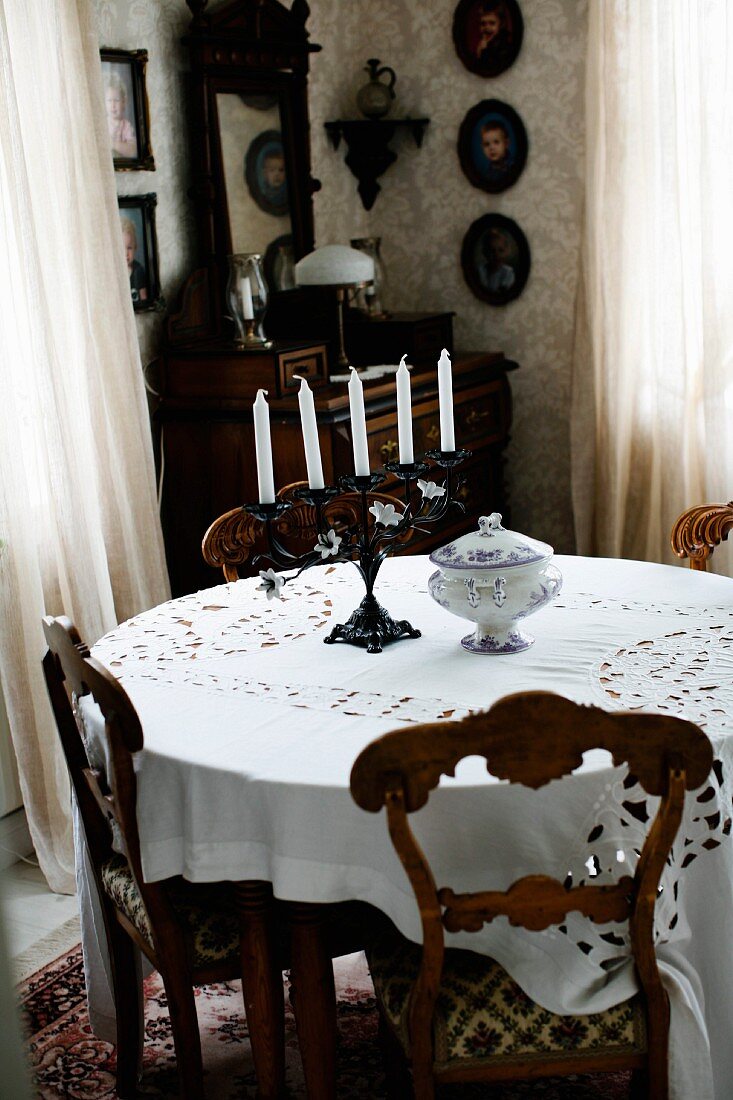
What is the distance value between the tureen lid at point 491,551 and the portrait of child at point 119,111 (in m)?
1.84

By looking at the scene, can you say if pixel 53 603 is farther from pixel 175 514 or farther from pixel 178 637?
pixel 178 637

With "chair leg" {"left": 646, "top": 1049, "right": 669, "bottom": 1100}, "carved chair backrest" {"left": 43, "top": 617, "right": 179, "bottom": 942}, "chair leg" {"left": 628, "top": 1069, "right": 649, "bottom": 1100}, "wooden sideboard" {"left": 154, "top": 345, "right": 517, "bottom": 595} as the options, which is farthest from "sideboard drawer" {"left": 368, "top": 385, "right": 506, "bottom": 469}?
"chair leg" {"left": 646, "top": 1049, "right": 669, "bottom": 1100}

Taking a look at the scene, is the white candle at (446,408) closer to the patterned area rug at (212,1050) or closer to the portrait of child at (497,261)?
the patterned area rug at (212,1050)

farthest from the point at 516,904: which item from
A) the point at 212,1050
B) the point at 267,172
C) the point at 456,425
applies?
the point at 267,172

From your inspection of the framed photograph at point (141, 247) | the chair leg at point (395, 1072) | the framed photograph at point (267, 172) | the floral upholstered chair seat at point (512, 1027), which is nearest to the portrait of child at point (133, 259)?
the framed photograph at point (141, 247)

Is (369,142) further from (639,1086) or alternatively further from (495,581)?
(639,1086)

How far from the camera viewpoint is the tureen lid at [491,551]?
2035 millimetres

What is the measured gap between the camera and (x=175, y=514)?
12.0ft

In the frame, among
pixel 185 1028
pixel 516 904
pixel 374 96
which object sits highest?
pixel 374 96

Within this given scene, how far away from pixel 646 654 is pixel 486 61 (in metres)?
2.86

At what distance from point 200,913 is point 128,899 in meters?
0.14

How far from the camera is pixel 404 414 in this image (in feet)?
7.06

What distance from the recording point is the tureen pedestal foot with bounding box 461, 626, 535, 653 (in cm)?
211

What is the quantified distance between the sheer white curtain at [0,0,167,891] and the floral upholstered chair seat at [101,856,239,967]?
1115 mm
